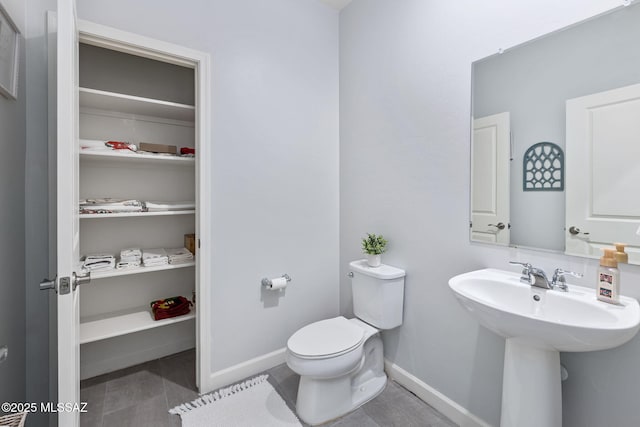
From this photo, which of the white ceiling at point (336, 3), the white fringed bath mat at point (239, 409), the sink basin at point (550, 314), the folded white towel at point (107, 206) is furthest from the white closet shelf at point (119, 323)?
the white ceiling at point (336, 3)

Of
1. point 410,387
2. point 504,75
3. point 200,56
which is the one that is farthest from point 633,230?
point 200,56

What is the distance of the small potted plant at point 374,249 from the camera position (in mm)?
1901

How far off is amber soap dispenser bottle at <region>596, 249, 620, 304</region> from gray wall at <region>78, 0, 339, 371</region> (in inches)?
64.2

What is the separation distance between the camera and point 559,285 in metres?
1.13

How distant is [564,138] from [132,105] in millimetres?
2348

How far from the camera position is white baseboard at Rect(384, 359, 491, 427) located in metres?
1.50

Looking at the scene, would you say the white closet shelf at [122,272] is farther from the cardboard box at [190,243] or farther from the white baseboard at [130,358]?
the white baseboard at [130,358]

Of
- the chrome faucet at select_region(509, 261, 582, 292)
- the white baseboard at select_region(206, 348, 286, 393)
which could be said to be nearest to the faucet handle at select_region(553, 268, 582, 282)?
the chrome faucet at select_region(509, 261, 582, 292)

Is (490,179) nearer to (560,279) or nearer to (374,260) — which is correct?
(560,279)

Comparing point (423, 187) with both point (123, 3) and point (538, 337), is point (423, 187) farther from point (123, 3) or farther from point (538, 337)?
point (123, 3)

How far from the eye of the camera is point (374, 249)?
74.9 inches

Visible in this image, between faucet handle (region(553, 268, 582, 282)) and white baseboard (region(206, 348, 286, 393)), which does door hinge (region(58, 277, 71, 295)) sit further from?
faucet handle (region(553, 268, 582, 282))

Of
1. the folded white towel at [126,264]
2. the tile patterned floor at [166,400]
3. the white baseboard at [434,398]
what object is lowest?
the tile patterned floor at [166,400]

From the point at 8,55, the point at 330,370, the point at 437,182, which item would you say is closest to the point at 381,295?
the point at 330,370
